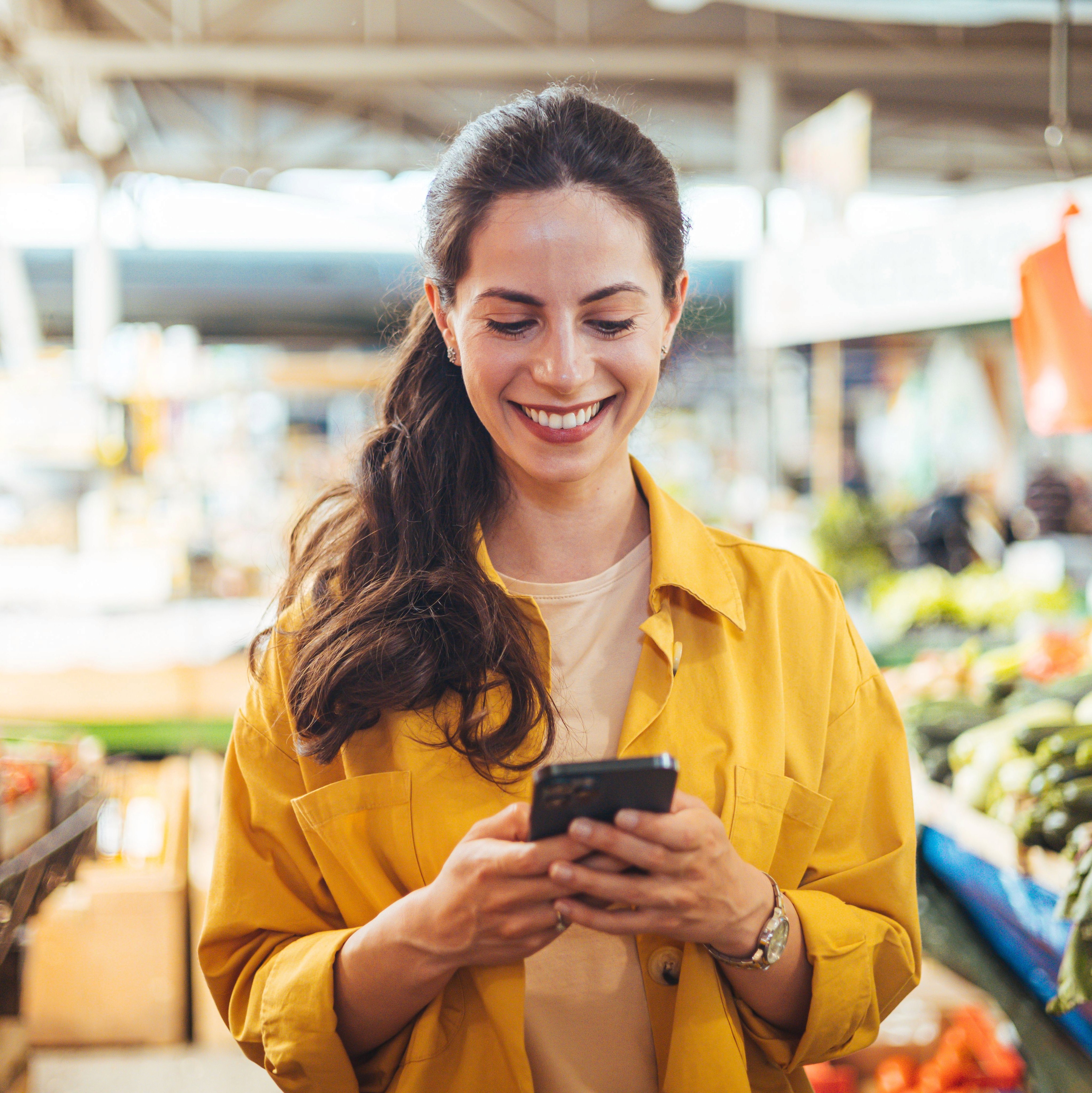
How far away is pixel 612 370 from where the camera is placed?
3.90ft

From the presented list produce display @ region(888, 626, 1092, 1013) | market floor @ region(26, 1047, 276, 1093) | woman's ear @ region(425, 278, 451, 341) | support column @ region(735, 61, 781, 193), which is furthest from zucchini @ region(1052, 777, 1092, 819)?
support column @ region(735, 61, 781, 193)

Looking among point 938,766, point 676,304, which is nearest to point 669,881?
point 676,304

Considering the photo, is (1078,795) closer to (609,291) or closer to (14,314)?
(609,291)

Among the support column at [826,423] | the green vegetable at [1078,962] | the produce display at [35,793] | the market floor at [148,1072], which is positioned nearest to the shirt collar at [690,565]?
the green vegetable at [1078,962]

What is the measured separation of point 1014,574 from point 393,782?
5.45 meters

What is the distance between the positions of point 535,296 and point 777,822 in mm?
691

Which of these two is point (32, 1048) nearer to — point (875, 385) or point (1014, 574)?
point (1014, 574)

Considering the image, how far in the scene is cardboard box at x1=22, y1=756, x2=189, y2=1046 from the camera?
3234mm

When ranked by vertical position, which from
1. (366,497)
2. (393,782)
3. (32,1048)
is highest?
(366,497)

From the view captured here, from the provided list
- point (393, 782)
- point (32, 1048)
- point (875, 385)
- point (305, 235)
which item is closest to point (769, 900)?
point (393, 782)

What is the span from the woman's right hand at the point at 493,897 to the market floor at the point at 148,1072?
2293 mm

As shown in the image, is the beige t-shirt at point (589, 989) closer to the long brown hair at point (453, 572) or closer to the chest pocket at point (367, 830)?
the long brown hair at point (453, 572)

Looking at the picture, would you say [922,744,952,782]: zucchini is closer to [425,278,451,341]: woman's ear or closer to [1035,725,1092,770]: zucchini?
[1035,725,1092,770]: zucchini

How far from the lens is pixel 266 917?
1229 millimetres
